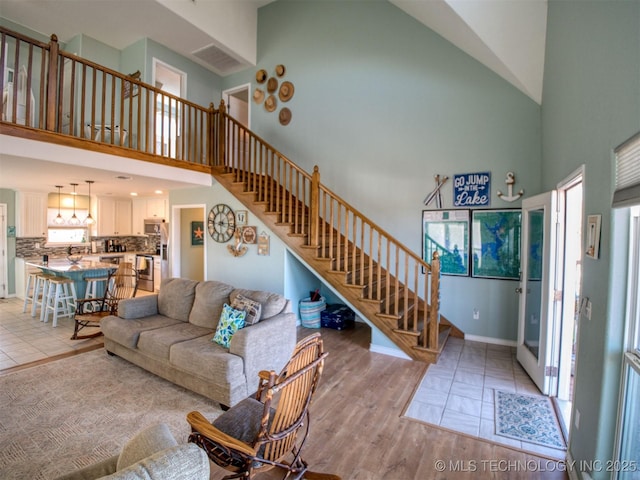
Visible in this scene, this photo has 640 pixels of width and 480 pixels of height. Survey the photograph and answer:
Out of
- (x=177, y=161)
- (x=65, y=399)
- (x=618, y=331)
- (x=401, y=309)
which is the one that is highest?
(x=177, y=161)

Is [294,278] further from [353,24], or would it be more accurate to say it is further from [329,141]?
[353,24]

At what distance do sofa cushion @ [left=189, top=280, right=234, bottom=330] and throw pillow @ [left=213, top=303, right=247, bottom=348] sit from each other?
430mm

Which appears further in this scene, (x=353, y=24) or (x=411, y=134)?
(x=353, y=24)

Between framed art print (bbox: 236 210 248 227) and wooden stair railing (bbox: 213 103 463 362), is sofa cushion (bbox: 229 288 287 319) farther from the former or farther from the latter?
framed art print (bbox: 236 210 248 227)

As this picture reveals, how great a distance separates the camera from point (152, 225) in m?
8.28

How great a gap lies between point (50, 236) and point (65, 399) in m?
6.25

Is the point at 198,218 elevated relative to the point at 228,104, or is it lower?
lower

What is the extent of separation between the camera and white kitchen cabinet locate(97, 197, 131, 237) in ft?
26.3

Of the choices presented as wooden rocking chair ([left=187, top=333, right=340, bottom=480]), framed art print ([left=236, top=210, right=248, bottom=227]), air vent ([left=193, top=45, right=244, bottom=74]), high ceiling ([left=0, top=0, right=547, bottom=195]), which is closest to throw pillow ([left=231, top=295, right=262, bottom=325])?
wooden rocking chair ([left=187, top=333, right=340, bottom=480])

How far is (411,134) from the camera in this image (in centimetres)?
489

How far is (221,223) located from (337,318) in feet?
8.70

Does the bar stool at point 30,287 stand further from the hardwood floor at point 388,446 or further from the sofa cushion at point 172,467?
the sofa cushion at point 172,467

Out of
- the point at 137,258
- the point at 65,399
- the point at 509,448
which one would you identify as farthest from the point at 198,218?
the point at 509,448

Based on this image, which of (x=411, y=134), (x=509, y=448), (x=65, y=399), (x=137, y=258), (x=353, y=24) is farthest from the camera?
(x=137, y=258)
